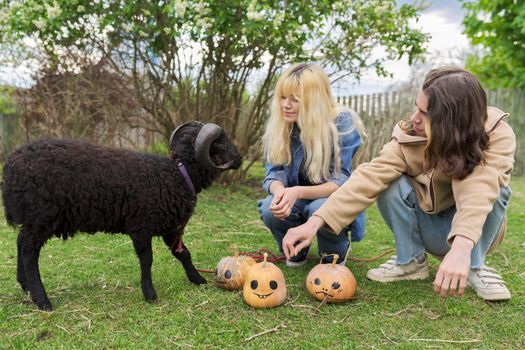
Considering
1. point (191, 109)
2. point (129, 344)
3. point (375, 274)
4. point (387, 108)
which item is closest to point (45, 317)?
point (129, 344)

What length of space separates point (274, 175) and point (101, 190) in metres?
1.44

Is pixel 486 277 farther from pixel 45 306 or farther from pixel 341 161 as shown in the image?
pixel 45 306

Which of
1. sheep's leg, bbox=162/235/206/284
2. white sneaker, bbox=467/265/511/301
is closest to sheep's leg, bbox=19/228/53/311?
sheep's leg, bbox=162/235/206/284

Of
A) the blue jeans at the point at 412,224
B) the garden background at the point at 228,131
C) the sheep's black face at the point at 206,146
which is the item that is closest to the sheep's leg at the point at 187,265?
the garden background at the point at 228,131

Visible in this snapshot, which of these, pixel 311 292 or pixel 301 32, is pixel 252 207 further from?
pixel 311 292

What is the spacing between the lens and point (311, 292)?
3.03 m

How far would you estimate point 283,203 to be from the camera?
128 inches

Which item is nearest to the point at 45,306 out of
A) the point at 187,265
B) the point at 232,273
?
the point at 187,265

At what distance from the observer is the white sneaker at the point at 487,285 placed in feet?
9.73

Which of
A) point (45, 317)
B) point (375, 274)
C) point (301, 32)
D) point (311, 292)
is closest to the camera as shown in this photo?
point (45, 317)

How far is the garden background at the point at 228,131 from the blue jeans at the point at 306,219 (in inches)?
11.9

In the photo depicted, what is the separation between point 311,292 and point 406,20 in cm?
553

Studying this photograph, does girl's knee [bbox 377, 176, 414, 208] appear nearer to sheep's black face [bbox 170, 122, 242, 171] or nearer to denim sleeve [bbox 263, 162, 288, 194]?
denim sleeve [bbox 263, 162, 288, 194]

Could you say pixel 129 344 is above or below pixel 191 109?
below
